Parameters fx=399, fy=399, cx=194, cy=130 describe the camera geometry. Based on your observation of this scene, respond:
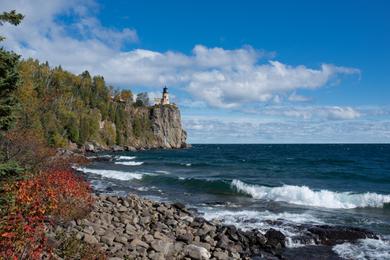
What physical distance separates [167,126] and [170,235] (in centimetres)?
13669

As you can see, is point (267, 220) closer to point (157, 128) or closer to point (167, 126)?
point (157, 128)

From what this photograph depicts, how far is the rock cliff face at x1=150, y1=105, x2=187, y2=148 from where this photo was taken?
148250 mm

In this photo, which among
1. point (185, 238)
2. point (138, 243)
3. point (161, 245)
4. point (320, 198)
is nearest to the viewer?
point (138, 243)

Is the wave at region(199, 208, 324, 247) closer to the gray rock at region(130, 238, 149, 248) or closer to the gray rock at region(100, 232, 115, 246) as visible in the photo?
the gray rock at region(130, 238, 149, 248)

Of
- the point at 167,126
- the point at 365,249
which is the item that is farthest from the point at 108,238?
the point at 167,126

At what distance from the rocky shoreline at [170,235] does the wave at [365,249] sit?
18.1 inches

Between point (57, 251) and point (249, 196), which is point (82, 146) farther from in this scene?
point (57, 251)

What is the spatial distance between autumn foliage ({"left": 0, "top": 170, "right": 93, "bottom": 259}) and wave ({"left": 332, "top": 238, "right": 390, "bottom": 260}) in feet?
36.8

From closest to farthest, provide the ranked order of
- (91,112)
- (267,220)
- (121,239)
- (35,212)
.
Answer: (35,212) → (121,239) → (267,220) → (91,112)

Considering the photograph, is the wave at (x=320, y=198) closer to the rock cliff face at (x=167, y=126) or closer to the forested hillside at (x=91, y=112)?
the forested hillside at (x=91, y=112)

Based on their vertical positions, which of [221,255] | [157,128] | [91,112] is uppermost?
[91,112]

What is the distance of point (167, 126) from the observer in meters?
153

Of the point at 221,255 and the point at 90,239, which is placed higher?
the point at 90,239

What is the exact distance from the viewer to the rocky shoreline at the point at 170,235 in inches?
546
